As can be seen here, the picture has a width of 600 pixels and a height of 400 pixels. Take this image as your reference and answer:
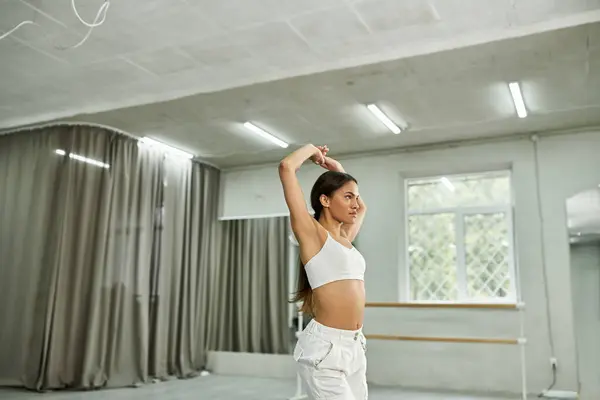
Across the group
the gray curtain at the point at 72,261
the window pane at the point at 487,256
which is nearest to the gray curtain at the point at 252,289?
the gray curtain at the point at 72,261

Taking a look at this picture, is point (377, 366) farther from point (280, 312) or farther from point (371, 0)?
point (371, 0)

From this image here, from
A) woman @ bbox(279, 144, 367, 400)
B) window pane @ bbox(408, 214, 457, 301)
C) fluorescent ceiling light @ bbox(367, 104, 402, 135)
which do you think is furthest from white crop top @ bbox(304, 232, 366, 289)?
window pane @ bbox(408, 214, 457, 301)

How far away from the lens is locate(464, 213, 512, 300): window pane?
5188mm

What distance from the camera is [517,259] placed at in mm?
5016

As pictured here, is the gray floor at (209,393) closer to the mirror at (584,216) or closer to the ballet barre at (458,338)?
the ballet barre at (458,338)

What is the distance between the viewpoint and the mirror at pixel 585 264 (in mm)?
4746

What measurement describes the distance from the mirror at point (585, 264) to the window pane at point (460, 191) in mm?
659

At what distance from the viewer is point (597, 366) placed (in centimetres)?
463

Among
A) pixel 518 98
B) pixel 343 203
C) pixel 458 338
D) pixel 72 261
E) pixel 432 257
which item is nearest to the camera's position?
pixel 343 203

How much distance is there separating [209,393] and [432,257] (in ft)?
8.51

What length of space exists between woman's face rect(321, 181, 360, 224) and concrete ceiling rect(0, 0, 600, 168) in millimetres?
1772

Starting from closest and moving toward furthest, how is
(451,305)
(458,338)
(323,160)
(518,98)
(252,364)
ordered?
(323,160) → (518,98) → (458,338) → (451,305) → (252,364)

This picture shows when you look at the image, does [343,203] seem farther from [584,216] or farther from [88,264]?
[584,216]

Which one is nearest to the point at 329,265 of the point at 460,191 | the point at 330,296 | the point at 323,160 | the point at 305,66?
the point at 330,296
